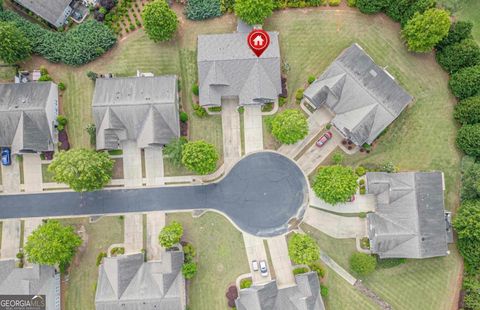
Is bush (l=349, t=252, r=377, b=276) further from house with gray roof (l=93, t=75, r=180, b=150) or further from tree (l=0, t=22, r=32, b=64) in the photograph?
tree (l=0, t=22, r=32, b=64)

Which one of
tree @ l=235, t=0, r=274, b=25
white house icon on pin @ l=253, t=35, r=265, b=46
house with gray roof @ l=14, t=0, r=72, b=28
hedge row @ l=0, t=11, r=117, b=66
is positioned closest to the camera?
tree @ l=235, t=0, r=274, b=25

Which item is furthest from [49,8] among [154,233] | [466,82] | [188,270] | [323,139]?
[466,82]

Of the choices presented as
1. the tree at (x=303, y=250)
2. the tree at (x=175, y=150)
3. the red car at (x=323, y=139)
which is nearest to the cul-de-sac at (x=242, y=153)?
the red car at (x=323, y=139)

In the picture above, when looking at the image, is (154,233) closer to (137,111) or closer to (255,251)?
(255,251)

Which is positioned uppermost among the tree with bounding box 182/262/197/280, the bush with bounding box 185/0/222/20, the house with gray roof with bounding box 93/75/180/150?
the bush with bounding box 185/0/222/20

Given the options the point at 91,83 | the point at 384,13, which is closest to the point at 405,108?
the point at 384,13

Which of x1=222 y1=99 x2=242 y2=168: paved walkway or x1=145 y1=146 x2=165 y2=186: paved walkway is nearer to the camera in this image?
x1=145 y1=146 x2=165 y2=186: paved walkway

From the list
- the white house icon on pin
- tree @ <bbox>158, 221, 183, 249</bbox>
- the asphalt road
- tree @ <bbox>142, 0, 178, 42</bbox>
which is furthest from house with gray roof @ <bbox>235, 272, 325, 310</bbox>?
tree @ <bbox>142, 0, 178, 42</bbox>
